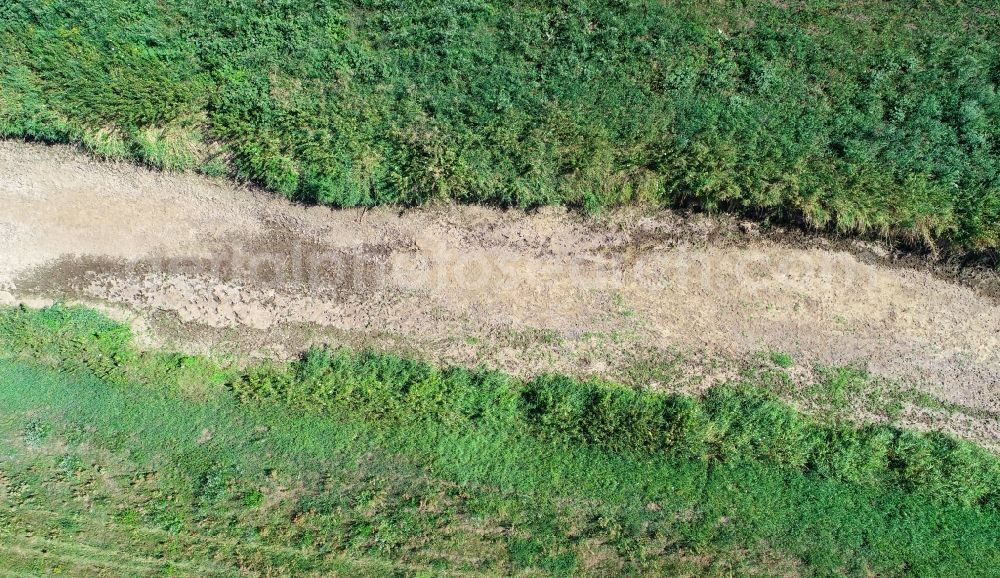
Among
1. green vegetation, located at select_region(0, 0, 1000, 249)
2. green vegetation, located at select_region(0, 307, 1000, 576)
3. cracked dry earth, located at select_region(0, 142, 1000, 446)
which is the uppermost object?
green vegetation, located at select_region(0, 0, 1000, 249)

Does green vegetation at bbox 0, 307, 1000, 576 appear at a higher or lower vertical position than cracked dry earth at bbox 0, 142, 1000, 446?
lower

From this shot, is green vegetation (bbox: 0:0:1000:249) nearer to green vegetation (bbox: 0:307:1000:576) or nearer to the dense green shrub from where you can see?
the dense green shrub

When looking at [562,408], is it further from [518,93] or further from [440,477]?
[518,93]

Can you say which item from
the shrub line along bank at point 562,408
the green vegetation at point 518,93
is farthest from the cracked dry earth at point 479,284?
the green vegetation at point 518,93

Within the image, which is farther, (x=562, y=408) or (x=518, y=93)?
(x=518, y=93)

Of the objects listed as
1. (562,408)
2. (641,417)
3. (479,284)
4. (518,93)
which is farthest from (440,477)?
(518,93)

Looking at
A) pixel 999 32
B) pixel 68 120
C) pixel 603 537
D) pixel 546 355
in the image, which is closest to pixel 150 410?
pixel 68 120

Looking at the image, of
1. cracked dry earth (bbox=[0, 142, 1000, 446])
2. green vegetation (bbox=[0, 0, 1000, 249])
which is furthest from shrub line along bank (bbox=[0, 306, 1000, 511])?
green vegetation (bbox=[0, 0, 1000, 249])
